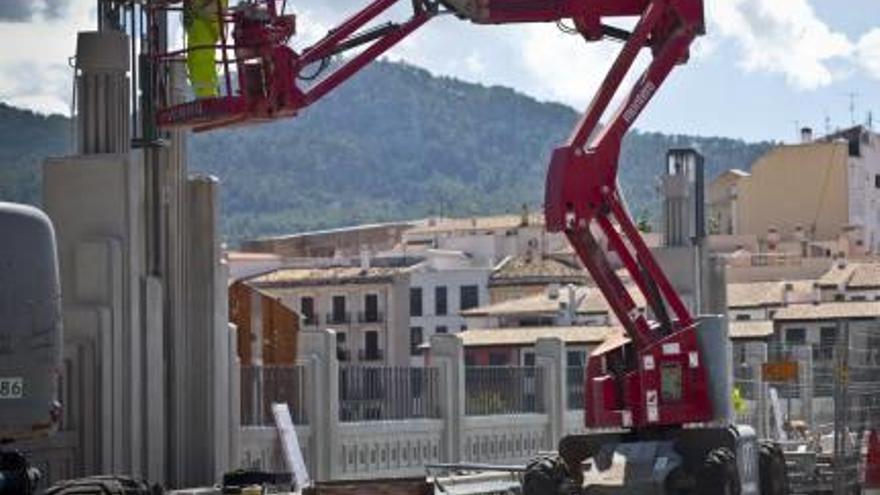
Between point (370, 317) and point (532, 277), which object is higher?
point (532, 277)

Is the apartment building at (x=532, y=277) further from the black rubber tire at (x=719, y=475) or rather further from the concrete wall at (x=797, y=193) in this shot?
the black rubber tire at (x=719, y=475)

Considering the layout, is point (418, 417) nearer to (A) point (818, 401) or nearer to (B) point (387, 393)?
(B) point (387, 393)

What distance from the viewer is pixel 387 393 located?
3306cm

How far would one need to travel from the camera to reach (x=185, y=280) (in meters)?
24.1

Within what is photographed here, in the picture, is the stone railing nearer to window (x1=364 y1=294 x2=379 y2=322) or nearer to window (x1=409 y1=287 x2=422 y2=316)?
window (x1=364 y1=294 x2=379 y2=322)

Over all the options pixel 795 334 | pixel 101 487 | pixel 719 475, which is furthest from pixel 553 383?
pixel 795 334

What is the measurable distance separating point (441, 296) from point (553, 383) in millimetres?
83339

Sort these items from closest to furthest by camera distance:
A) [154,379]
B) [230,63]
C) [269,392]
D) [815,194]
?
[154,379] < [230,63] < [269,392] < [815,194]

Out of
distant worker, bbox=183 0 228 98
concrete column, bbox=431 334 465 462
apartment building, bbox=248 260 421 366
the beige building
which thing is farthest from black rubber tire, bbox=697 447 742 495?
the beige building

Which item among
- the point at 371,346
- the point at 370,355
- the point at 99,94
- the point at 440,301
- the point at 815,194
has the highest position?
the point at 815,194

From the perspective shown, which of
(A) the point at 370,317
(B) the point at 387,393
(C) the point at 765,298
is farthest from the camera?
(A) the point at 370,317

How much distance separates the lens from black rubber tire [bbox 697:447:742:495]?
23.2 m

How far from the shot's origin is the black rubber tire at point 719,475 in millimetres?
23234

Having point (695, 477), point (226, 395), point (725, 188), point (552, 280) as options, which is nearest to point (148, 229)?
point (226, 395)
